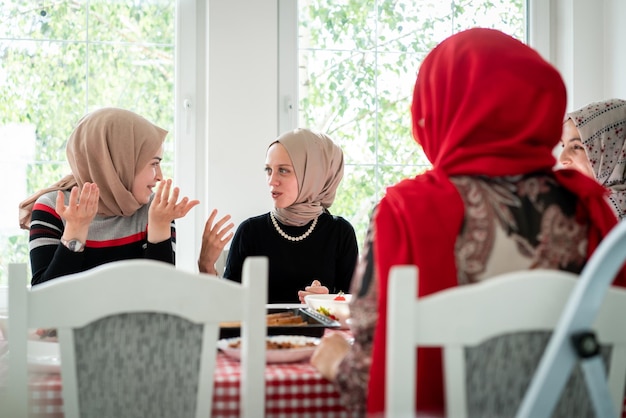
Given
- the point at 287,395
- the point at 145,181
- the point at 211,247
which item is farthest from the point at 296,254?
the point at 287,395

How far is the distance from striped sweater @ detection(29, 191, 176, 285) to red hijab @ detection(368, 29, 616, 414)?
51.9 inches

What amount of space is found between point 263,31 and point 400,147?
85 centimetres

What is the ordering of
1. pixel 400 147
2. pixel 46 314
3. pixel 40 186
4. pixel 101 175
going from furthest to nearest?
pixel 400 147 < pixel 40 186 < pixel 101 175 < pixel 46 314

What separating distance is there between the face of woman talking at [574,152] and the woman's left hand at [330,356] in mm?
1830

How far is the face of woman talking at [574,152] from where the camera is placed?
114 inches

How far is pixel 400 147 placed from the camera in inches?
143

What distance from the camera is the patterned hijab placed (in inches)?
112

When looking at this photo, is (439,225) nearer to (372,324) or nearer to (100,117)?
(372,324)

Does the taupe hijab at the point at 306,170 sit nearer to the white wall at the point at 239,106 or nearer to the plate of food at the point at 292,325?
the white wall at the point at 239,106

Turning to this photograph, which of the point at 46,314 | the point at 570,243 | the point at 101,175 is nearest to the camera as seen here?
the point at 46,314

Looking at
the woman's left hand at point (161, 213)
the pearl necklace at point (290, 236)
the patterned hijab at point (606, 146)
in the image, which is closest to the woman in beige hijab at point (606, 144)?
the patterned hijab at point (606, 146)

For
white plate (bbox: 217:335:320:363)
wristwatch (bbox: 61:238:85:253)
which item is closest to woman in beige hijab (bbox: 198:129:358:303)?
wristwatch (bbox: 61:238:85:253)

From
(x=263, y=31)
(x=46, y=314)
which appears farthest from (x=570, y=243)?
(x=263, y=31)

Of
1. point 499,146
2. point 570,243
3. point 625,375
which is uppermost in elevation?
point 499,146
